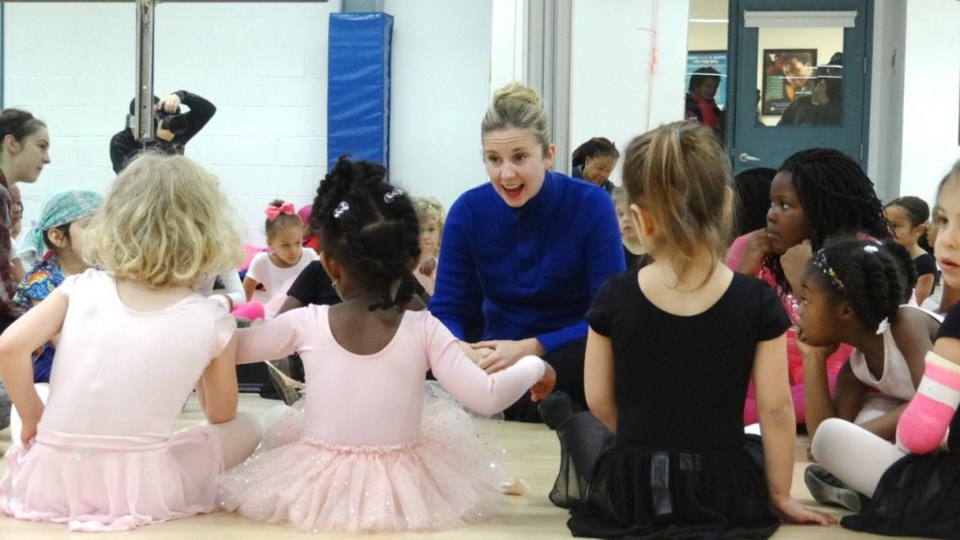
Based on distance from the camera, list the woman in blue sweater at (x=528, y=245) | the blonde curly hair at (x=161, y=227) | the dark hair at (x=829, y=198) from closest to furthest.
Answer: the blonde curly hair at (x=161, y=227) → the woman in blue sweater at (x=528, y=245) → the dark hair at (x=829, y=198)

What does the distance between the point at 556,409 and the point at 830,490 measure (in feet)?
1.93

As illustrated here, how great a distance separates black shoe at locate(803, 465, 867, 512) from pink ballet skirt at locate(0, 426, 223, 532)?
50.6 inches

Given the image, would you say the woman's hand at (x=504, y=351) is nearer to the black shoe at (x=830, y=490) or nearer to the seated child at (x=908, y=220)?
the black shoe at (x=830, y=490)

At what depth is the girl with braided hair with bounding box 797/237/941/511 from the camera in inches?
94.2

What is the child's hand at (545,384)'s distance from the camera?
2336 mm

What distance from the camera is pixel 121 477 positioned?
6.82ft

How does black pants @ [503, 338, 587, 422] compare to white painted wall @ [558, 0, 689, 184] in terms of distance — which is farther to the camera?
white painted wall @ [558, 0, 689, 184]

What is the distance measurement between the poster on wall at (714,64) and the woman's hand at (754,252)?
498 cm

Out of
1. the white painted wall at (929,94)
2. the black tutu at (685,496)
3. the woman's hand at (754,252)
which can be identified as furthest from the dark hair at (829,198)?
the white painted wall at (929,94)

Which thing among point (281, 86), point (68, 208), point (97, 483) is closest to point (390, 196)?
point (97, 483)

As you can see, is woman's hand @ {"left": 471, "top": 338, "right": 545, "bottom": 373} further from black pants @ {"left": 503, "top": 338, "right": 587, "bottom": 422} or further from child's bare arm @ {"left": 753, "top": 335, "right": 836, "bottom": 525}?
child's bare arm @ {"left": 753, "top": 335, "right": 836, "bottom": 525}

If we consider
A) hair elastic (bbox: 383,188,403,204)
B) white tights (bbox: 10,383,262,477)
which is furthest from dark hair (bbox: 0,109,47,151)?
hair elastic (bbox: 383,188,403,204)

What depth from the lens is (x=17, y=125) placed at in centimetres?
409

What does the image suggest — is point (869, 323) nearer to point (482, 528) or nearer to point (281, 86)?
point (482, 528)
